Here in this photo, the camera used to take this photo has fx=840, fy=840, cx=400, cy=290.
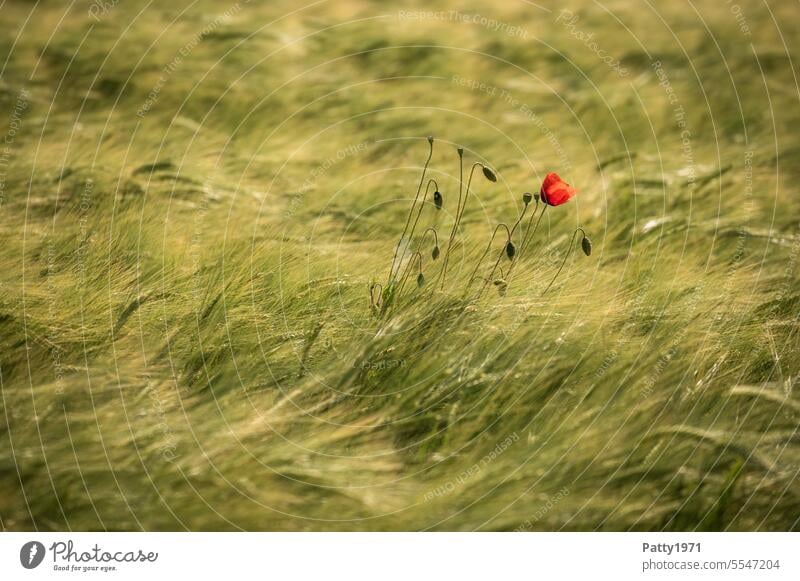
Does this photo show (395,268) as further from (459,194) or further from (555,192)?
(555,192)

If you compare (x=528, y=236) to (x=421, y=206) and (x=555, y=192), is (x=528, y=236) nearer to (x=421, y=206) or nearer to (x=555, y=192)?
(x=555, y=192)

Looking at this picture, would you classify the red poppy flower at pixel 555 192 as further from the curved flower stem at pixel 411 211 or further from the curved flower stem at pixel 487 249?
the curved flower stem at pixel 411 211

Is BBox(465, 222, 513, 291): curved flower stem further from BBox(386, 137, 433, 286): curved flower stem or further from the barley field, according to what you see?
BBox(386, 137, 433, 286): curved flower stem

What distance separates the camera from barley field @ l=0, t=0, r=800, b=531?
1547mm
